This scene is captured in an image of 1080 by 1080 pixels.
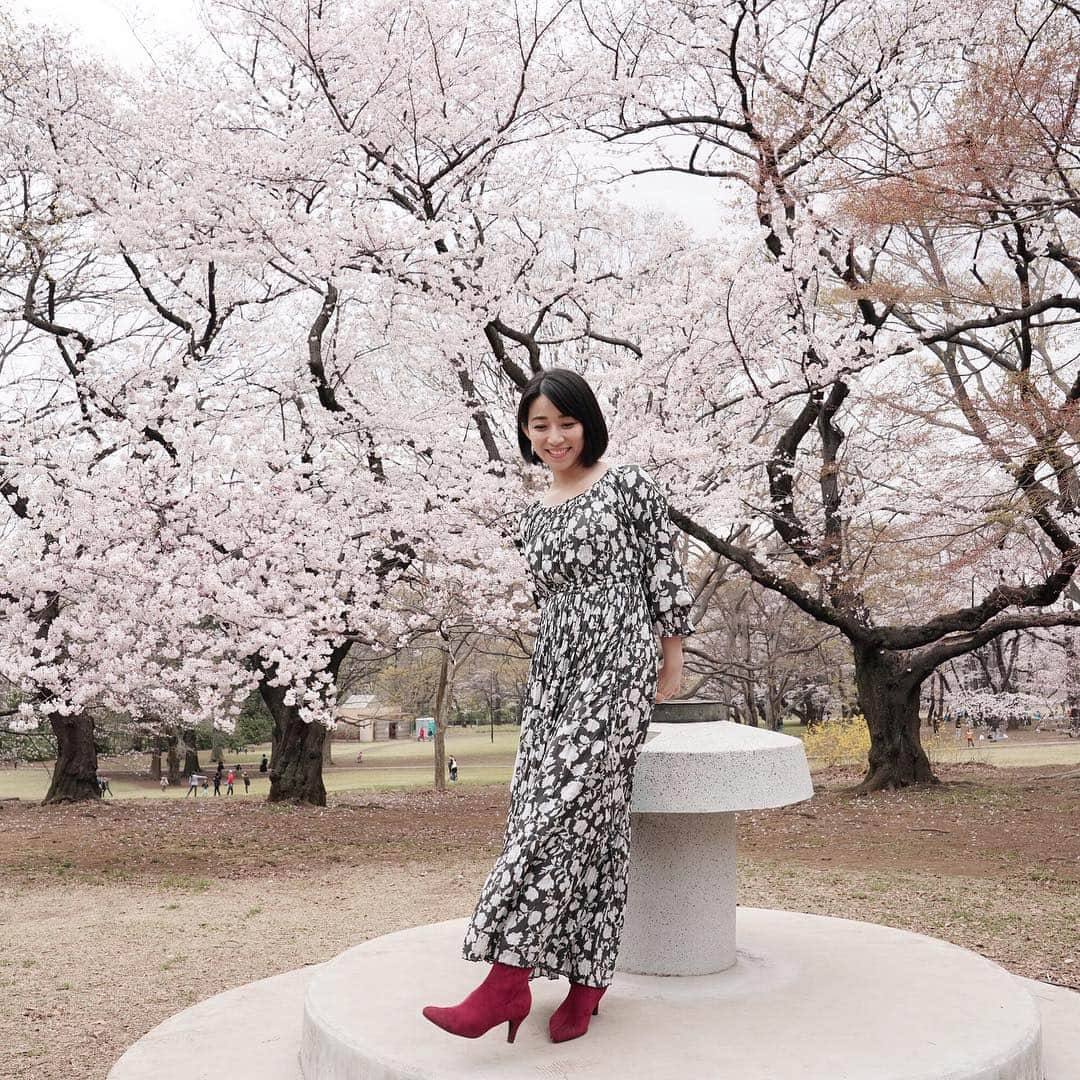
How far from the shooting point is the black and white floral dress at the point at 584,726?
271 centimetres

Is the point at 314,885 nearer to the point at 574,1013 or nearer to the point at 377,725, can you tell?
the point at 574,1013

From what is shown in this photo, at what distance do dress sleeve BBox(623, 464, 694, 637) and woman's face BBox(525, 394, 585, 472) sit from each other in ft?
0.59

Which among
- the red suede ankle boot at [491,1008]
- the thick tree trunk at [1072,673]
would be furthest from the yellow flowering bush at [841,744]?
the red suede ankle boot at [491,1008]

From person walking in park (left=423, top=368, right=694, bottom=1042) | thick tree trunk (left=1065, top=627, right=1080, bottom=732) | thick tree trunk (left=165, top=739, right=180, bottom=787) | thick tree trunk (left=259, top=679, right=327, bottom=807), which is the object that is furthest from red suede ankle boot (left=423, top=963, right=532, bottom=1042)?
thick tree trunk (left=165, top=739, right=180, bottom=787)

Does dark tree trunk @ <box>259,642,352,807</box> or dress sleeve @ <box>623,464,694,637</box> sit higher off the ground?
dress sleeve @ <box>623,464,694,637</box>

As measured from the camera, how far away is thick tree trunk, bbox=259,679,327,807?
43.3 feet

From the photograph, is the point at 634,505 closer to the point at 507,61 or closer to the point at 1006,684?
the point at 507,61

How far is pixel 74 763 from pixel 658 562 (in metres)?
13.3

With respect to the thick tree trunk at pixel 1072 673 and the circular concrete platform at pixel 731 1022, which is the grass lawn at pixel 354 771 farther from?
the circular concrete platform at pixel 731 1022

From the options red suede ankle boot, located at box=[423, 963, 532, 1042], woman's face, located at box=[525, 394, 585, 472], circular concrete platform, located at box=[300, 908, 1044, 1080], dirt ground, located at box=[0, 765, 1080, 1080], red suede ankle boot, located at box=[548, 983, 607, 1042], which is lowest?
dirt ground, located at box=[0, 765, 1080, 1080]

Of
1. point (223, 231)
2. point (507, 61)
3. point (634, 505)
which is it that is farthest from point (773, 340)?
point (634, 505)

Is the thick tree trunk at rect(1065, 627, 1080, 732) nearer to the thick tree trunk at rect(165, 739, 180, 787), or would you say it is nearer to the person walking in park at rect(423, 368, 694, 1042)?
the person walking in park at rect(423, 368, 694, 1042)

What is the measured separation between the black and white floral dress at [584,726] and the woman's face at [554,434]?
0.11 meters

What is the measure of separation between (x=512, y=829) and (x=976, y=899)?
5071 millimetres
